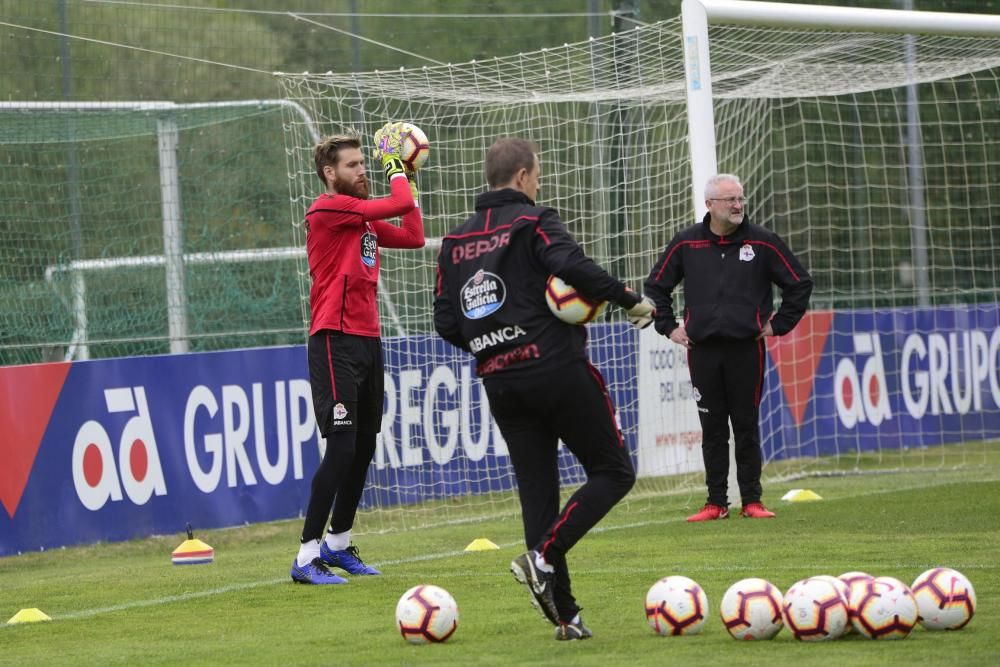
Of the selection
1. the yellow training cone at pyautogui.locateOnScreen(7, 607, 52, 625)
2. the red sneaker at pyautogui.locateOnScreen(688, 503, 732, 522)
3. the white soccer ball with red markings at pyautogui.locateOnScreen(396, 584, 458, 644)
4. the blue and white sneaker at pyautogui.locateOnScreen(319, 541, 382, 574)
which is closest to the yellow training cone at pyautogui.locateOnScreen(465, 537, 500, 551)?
the blue and white sneaker at pyautogui.locateOnScreen(319, 541, 382, 574)

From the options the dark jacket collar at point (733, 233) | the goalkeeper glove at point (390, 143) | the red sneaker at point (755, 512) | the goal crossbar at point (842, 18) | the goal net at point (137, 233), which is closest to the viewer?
the goalkeeper glove at point (390, 143)

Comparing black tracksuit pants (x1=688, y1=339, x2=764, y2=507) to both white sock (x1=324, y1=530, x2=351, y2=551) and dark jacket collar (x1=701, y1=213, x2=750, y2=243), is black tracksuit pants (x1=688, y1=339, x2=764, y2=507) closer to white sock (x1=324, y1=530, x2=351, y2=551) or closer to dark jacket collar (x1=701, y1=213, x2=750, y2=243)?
dark jacket collar (x1=701, y1=213, x2=750, y2=243)

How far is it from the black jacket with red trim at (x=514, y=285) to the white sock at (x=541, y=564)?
703 millimetres

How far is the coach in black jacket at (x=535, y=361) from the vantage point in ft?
21.0

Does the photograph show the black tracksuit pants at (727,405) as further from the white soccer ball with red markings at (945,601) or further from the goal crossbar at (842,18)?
the white soccer ball with red markings at (945,601)

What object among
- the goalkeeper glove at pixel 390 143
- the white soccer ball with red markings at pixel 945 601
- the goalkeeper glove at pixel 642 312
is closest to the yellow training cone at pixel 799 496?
the goalkeeper glove at pixel 390 143

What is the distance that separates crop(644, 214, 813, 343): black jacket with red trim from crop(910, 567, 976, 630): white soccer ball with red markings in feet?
14.3

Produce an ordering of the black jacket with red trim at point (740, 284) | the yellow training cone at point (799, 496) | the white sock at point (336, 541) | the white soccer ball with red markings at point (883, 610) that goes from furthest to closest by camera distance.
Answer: the yellow training cone at point (799, 496) < the black jacket with red trim at point (740, 284) < the white sock at point (336, 541) < the white soccer ball with red markings at point (883, 610)

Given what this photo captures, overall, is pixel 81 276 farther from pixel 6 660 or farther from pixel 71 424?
pixel 6 660

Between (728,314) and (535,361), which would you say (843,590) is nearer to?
(535,361)

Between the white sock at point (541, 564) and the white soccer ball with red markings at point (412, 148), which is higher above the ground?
the white soccer ball with red markings at point (412, 148)

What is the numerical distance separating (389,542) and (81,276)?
384cm

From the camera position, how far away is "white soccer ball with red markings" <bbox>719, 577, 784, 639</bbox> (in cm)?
635

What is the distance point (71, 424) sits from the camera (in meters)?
11.6
